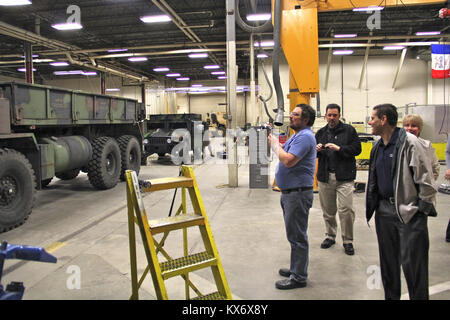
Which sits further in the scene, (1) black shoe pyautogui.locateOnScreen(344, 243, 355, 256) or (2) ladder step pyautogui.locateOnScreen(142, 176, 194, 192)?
(1) black shoe pyautogui.locateOnScreen(344, 243, 355, 256)

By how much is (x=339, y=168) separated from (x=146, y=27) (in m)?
13.3

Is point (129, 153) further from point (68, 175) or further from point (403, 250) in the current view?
point (403, 250)

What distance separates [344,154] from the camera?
13.4 ft

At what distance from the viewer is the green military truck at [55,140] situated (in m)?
5.21

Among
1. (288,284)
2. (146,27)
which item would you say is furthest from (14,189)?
(146,27)

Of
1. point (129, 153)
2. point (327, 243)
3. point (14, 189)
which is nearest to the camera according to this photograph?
point (327, 243)

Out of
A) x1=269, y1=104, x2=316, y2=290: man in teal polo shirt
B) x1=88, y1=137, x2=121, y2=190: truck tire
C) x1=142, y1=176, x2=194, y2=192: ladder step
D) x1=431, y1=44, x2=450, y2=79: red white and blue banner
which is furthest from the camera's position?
x1=431, y1=44, x2=450, y2=79: red white and blue banner

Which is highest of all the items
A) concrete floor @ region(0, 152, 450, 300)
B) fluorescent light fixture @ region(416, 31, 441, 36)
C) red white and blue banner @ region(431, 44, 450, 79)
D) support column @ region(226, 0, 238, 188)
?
fluorescent light fixture @ region(416, 31, 441, 36)

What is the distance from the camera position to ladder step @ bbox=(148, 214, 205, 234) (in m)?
2.56

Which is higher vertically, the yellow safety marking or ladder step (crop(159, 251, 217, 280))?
ladder step (crop(159, 251, 217, 280))

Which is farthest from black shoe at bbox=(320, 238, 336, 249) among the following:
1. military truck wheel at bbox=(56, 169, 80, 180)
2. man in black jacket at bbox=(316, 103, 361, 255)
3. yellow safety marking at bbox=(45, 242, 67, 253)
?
military truck wheel at bbox=(56, 169, 80, 180)

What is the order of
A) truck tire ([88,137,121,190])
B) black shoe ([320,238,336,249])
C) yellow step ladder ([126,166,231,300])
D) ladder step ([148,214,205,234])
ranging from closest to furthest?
yellow step ladder ([126,166,231,300]) → ladder step ([148,214,205,234]) → black shoe ([320,238,336,249]) → truck tire ([88,137,121,190])

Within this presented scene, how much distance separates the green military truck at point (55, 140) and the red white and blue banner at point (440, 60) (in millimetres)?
11842

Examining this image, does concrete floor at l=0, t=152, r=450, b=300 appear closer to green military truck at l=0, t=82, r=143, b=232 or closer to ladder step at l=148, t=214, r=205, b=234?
green military truck at l=0, t=82, r=143, b=232
